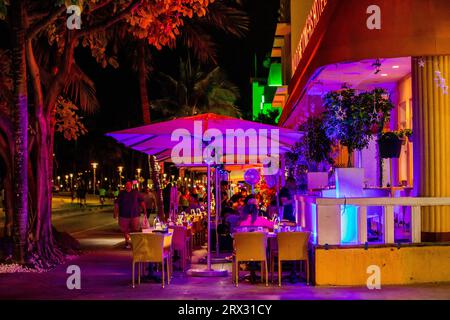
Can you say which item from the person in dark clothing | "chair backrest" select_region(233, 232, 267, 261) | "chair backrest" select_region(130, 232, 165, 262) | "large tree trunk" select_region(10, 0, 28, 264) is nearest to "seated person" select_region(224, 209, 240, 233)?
the person in dark clothing

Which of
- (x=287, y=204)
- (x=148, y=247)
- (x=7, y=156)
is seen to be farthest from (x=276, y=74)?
(x=148, y=247)

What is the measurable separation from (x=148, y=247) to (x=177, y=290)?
96 cm

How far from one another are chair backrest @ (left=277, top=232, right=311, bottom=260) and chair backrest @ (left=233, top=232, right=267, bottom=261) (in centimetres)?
29

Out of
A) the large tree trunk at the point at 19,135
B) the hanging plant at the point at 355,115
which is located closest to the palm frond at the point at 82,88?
the large tree trunk at the point at 19,135

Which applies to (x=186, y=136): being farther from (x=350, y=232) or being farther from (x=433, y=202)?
(x=433, y=202)

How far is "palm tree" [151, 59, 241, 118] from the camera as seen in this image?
43.4 m

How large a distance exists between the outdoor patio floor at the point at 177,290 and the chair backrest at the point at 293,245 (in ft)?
1.58

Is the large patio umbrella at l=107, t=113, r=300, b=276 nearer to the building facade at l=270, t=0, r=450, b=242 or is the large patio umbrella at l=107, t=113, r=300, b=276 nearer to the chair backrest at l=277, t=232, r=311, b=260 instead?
the building facade at l=270, t=0, r=450, b=242

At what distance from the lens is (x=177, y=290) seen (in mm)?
11008

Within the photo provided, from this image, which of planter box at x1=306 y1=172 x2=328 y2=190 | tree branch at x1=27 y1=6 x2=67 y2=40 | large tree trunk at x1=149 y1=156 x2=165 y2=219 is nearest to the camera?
tree branch at x1=27 y1=6 x2=67 y2=40

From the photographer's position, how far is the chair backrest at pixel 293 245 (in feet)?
37.3

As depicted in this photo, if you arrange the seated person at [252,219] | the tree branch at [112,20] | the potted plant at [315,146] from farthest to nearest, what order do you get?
the potted plant at [315,146] < the tree branch at [112,20] < the seated person at [252,219]

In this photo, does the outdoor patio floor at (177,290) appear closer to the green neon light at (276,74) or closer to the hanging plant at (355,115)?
the hanging plant at (355,115)
